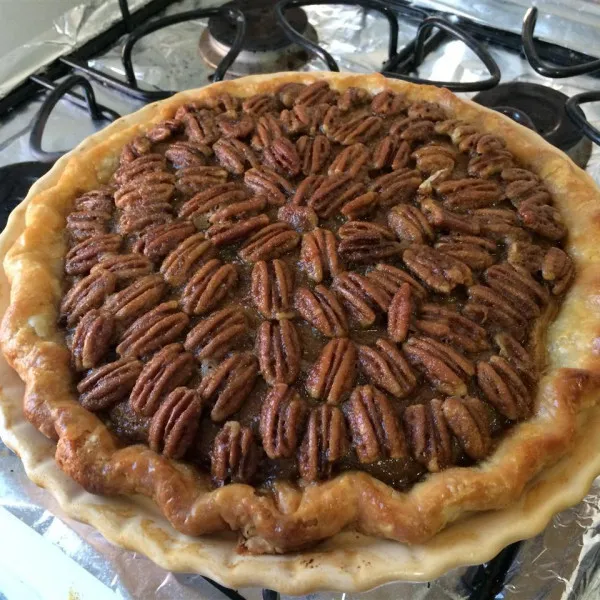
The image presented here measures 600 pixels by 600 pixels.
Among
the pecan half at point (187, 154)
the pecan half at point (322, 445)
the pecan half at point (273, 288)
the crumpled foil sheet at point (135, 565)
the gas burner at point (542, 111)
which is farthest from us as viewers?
the gas burner at point (542, 111)

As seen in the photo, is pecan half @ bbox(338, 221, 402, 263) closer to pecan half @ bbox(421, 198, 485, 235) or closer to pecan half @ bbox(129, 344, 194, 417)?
pecan half @ bbox(421, 198, 485, 235)

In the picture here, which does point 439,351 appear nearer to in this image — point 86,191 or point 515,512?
point 515,512

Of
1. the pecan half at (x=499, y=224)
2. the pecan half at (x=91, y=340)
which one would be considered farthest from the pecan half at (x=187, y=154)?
the pecan half at (x=499, y=224)

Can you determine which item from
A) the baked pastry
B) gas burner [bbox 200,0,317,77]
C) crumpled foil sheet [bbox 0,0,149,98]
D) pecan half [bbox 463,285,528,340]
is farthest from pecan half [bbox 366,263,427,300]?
crumpled foil sheet [bbox 0,0,149,98]

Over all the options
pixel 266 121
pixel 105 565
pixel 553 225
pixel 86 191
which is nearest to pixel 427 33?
pixel 266 121

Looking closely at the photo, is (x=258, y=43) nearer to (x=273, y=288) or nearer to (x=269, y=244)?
(x=269, y=244)

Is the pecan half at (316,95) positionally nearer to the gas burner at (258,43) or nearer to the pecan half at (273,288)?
the pecan half at (273,288)

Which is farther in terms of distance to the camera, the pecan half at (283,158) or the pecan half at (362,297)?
the pecan half at (283,158)
